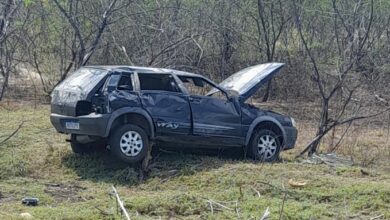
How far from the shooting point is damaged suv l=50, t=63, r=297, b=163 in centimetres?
916

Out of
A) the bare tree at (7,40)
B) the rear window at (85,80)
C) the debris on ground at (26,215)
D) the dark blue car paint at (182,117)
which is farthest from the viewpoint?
the bare tree at (7,40)

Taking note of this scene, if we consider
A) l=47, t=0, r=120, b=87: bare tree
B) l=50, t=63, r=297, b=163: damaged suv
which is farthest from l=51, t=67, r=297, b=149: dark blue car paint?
l=47, t=0, r=120, b=87: bare tree

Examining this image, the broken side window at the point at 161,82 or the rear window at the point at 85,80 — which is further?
the broken side window at the point at 161,82

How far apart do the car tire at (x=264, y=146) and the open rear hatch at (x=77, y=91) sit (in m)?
2.58

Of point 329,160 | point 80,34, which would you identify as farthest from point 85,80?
point 80,34

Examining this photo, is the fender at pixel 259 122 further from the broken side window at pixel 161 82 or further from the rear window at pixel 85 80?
the rear window at pixel 85 80

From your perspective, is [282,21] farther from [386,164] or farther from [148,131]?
[148,131]

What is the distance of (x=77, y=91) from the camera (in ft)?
30.4

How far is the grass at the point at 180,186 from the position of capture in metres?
7.30

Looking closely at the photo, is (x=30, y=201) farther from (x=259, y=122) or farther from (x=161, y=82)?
(x=259, y=122)

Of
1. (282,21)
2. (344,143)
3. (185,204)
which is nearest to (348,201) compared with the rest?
(185,204)

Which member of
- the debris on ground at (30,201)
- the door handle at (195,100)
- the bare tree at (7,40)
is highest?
the bare tree at (7,40)

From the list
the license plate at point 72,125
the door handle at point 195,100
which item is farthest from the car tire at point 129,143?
the door handle at point 195,100

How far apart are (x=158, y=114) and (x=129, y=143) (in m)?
0.60
